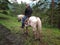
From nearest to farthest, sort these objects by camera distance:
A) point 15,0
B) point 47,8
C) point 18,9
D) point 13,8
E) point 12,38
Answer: point 12,38, point 47,8, point 18,9, point 13,8, point 15,0

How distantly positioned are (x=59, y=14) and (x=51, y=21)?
86cm

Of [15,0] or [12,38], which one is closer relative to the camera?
[12,38]

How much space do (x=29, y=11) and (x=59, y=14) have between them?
4.55 metres

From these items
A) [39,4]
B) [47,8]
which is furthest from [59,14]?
[39,4]

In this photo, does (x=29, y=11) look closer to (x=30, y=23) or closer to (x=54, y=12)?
(x=30, y=23)

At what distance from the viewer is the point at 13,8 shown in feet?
85.5

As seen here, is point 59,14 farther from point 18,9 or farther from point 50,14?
point 18,9

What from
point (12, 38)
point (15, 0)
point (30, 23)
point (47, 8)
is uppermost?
point (15, 0)

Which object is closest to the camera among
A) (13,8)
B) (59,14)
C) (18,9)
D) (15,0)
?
(59,14)

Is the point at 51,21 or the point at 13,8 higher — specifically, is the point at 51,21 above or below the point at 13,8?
below

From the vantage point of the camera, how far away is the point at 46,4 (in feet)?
54.5

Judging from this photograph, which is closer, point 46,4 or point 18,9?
point 46,4

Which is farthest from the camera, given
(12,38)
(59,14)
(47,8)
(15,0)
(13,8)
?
(15,0)

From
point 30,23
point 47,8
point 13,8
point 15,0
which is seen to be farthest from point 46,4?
point 15,0
